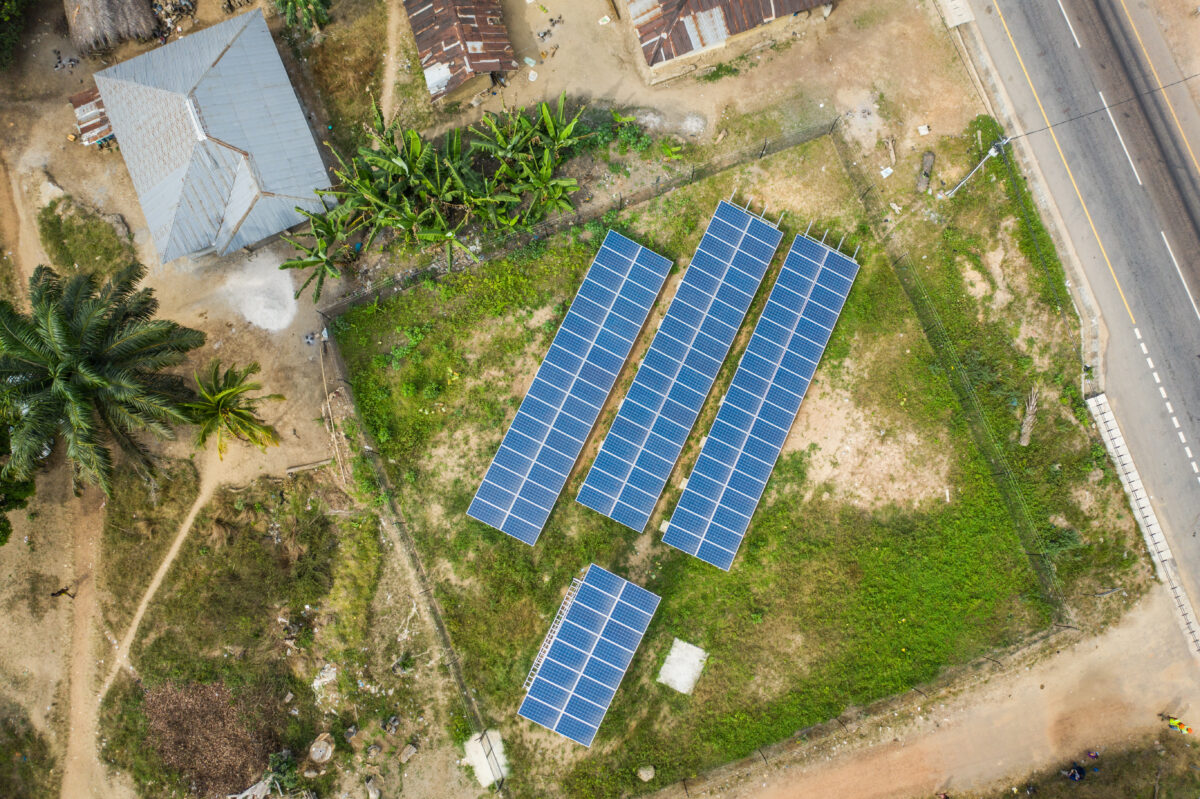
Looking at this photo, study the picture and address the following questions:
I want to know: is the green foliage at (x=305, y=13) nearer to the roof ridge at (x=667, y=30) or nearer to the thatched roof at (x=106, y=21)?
the thatched roof at (x=106, y=21)

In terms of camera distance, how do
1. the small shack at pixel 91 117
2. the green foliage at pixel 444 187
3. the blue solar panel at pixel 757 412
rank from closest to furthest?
the green foliage at pixel 444 187 → the blue solar panel at pixel 757 412 → the small shack at pixel 91 117

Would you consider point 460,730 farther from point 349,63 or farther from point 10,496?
point 349,63

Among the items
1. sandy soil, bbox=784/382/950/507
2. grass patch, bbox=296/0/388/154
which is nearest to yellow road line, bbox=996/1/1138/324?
sandy soil, bbox=784/382/950/507

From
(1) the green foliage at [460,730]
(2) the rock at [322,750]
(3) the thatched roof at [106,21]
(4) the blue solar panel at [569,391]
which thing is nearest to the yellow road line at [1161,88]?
(4) the blue solar panel at [569,391]

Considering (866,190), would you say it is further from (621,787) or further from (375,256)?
(621,787)

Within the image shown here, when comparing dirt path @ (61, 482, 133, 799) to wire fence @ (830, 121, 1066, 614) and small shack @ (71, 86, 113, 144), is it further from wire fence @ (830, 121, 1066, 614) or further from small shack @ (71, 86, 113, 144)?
wire fence @ (830, 121, 1066, 614)

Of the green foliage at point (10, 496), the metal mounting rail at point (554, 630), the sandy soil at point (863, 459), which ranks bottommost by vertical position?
the metal mounting rail at point (554, 630)
